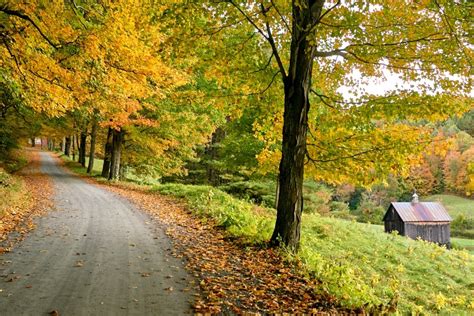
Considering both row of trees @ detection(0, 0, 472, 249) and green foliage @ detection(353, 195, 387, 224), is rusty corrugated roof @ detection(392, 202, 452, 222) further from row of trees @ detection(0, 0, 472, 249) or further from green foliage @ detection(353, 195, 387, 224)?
row of trees @ detection(0, 0, 472, 249)

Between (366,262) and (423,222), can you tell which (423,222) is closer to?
(423,222)

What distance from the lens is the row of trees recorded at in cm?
666

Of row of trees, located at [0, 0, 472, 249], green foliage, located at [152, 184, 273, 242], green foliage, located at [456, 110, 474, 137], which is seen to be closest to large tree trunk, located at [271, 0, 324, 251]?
row of trees, located at [0, 0, 472, 249]

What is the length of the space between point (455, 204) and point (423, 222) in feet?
96.1

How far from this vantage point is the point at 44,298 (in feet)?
16.0

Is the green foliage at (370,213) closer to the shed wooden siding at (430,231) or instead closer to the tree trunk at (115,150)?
the shed wooden siding at (430,231)

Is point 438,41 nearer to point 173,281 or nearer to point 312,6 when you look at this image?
point 312,6

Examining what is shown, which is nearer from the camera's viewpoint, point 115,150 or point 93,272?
point 93,272

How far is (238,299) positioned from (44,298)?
101 inches

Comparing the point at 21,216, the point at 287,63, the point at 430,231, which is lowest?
the point at 430,231

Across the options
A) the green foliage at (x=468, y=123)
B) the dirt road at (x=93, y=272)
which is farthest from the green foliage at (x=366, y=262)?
the green foliage at (x=468, y=123)

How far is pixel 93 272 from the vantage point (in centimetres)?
605

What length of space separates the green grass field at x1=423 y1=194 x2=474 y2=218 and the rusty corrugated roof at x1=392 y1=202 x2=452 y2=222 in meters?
21.1

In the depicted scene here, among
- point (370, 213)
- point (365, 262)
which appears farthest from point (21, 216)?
point (370, 213)
